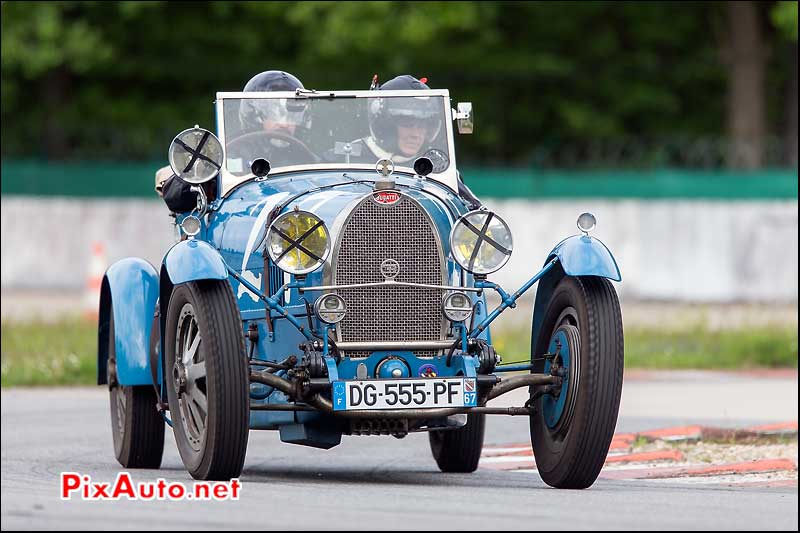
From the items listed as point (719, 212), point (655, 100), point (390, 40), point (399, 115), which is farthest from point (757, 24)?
point (399, 115)

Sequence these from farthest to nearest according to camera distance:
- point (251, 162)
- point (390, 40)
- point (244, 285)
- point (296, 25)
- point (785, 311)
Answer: point (296, 25)
point (390, 40)
point (785, 311)
point (251, 162)
point (244, 285)

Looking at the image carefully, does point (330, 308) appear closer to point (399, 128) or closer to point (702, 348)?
point (399, 128)

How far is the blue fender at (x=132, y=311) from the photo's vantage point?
9.91 meters

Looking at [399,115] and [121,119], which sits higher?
[121,119]

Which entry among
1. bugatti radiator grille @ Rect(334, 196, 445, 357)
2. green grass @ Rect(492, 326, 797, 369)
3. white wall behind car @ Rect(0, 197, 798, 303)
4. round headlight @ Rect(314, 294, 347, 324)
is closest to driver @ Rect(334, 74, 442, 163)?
bugatti radiator grille @ Rect(334, 196, 445, 357)

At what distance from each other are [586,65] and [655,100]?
60.4 inches

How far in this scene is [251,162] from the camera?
992 centimetres

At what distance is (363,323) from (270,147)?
5.45ft

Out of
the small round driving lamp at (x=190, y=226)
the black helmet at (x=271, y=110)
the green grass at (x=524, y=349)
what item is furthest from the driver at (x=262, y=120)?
the green grass at (x=524, y=349)

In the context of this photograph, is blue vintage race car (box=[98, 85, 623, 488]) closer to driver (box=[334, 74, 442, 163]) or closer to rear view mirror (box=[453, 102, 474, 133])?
driver (box=[334, 74, 442, 163])

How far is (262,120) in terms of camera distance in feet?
33.1

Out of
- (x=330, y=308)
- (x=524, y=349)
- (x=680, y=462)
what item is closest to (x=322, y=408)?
(x=330, y=308)

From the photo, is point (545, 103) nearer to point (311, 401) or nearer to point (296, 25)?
point (296, 25)

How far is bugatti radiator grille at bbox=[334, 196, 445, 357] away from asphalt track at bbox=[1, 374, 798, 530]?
0.78m
